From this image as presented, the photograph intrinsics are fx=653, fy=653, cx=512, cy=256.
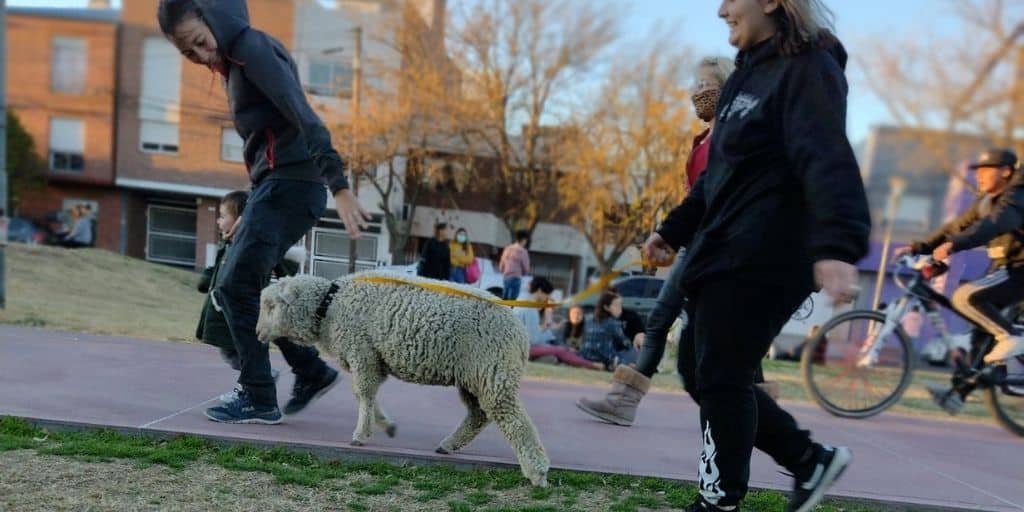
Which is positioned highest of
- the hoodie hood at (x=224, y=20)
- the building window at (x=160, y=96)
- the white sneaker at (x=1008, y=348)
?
the building window at (x=160, y=96)

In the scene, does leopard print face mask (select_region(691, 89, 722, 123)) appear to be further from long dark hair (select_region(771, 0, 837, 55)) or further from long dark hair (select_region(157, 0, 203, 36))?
long dark hair (select_region(157, 0, 203, 36))

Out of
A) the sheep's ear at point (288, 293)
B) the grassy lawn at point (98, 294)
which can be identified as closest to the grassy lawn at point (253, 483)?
the sheep's ear at point (288, 293)

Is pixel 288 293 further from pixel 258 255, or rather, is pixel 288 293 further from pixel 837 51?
pixel 837 51

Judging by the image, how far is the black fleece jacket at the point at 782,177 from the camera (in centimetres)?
179

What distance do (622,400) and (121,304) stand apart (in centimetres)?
734

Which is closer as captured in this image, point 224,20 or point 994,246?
point 224,20

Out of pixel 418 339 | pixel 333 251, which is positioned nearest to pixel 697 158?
pixel 418 339

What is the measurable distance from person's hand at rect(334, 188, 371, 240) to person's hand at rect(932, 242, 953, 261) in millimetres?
4053

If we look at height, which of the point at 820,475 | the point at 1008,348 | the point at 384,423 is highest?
the point at 1008,348

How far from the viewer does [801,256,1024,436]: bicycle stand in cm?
480

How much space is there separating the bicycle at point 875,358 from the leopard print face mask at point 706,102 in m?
2.26

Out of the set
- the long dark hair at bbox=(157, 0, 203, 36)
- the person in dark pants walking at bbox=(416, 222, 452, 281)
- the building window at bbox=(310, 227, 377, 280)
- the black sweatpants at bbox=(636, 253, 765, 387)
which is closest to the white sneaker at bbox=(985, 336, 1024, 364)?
the black sweatpants at bbox=(636, 253, 765, 387)

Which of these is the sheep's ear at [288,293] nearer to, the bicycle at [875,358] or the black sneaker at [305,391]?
the black sneaker at [305,391]

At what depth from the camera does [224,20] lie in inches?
114
